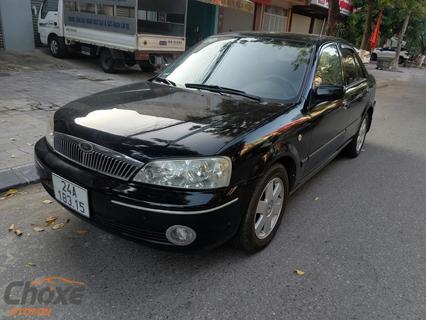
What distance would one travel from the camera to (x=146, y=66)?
1187 cm

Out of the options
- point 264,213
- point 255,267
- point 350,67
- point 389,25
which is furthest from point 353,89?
point 389,25

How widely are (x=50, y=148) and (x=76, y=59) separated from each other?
11336 millimetres

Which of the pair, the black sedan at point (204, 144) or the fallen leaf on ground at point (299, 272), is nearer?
the black sedan at point (204, 144)

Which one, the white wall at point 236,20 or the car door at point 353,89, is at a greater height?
the white wall at point 236,20

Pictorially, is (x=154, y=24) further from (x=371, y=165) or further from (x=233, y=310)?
(x=233, y=310)

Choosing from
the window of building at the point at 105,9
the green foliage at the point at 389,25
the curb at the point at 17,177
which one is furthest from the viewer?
the green foliage at the point at 389,25

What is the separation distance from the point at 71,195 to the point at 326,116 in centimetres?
245

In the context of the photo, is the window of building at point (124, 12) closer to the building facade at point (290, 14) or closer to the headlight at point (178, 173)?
the building facade at point (290, 14)

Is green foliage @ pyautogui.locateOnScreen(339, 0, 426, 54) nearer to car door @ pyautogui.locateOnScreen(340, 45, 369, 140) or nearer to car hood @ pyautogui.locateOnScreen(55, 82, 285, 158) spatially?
car door @ pyautogui.locateOnScreen(340, 45, 369, 140)

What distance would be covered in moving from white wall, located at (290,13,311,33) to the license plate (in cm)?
2291

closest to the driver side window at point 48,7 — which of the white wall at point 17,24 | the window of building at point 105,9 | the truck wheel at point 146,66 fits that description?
the white wall at point 17,24

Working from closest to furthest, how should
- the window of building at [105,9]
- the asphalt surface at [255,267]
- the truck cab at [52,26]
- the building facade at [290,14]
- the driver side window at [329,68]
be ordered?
1. the asphalt surface at [255,267]
2. the driver side window at [329,68]
3. the window of building at [105,9]
4. the truck cab at [52,26]
5. the building facade at [290,14]

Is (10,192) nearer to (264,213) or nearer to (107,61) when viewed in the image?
(264,213)

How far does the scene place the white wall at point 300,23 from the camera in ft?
77.9
